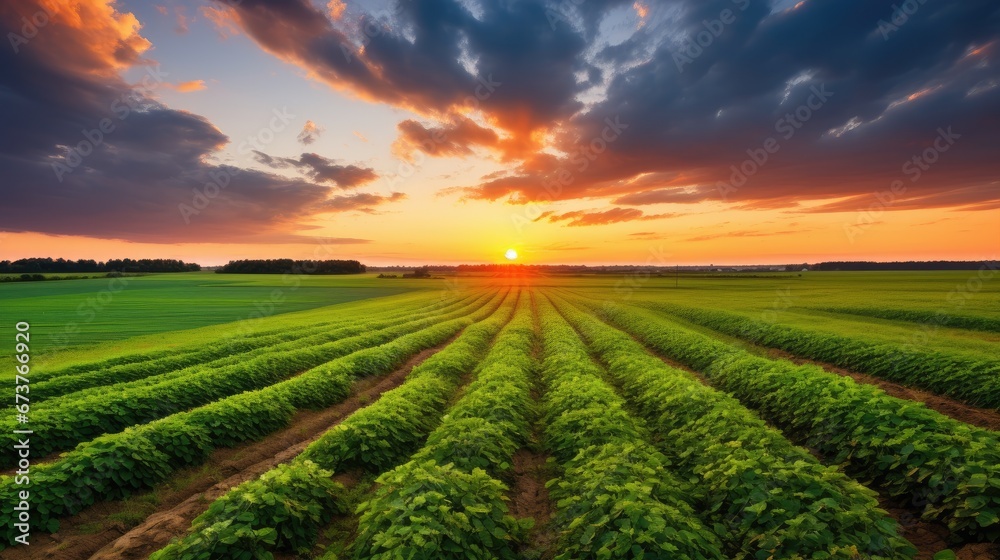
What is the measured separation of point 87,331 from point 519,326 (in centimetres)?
3889

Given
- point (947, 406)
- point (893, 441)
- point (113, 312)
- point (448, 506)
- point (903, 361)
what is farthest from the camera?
point (113, 312)

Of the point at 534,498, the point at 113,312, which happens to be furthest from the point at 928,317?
the point at 113,312

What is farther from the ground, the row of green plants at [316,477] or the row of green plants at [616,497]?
the row of green plants at [616,497]

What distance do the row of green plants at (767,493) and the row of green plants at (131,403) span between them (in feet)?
54.6

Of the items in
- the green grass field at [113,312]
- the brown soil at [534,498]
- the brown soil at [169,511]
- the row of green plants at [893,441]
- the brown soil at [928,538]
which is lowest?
the green grass field at [113,312]

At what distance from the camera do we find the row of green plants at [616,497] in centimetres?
570

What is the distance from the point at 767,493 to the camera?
7.07 meters

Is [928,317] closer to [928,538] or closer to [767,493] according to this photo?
[928,538]

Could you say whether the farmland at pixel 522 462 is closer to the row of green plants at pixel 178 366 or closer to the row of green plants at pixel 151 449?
the row of green plants at pixel 151 449

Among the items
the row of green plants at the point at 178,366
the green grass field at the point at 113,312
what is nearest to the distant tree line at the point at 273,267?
the green grass field at the point at 113,312

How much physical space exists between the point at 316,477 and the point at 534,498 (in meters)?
4.73

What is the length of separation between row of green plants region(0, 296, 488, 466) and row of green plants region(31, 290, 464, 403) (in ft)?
6.93

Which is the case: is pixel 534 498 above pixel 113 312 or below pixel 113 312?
above

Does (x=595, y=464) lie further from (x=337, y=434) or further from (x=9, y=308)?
(x=9, y=308)
